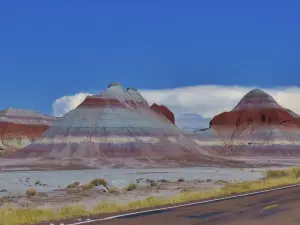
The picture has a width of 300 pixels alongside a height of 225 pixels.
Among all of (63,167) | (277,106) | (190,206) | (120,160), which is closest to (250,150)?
(277,106)

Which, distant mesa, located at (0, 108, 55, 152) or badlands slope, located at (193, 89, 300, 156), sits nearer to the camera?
badlands slope, located at (193, 89, 300, 156)

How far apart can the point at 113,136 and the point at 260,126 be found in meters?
77.1

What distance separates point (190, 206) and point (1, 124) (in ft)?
533

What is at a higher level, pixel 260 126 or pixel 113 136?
pixel 260 126

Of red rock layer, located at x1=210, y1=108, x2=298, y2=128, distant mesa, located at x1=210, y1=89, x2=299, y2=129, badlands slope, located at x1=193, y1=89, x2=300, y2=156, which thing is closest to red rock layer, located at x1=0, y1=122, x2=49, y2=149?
badlands slope, located at x1=193, y1=89, x2=300, y2=156

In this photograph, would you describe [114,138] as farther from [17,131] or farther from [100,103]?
[17,131]

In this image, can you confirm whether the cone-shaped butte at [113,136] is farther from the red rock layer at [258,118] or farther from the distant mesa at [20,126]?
the red rock layer at [258,118]

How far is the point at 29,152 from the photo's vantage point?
116 m

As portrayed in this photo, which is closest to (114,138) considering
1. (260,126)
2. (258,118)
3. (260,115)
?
(260,126)

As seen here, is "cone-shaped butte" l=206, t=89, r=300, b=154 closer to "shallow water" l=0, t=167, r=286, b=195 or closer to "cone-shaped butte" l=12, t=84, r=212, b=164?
"cone-shaped butte" l=12, t=84, r=212, b=164

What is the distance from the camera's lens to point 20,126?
178 meters

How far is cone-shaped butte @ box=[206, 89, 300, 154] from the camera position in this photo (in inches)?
6639

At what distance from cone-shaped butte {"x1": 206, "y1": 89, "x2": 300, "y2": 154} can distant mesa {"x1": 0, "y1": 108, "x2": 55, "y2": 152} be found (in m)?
59.8

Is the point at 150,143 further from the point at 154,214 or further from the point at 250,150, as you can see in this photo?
the point at 154,214
